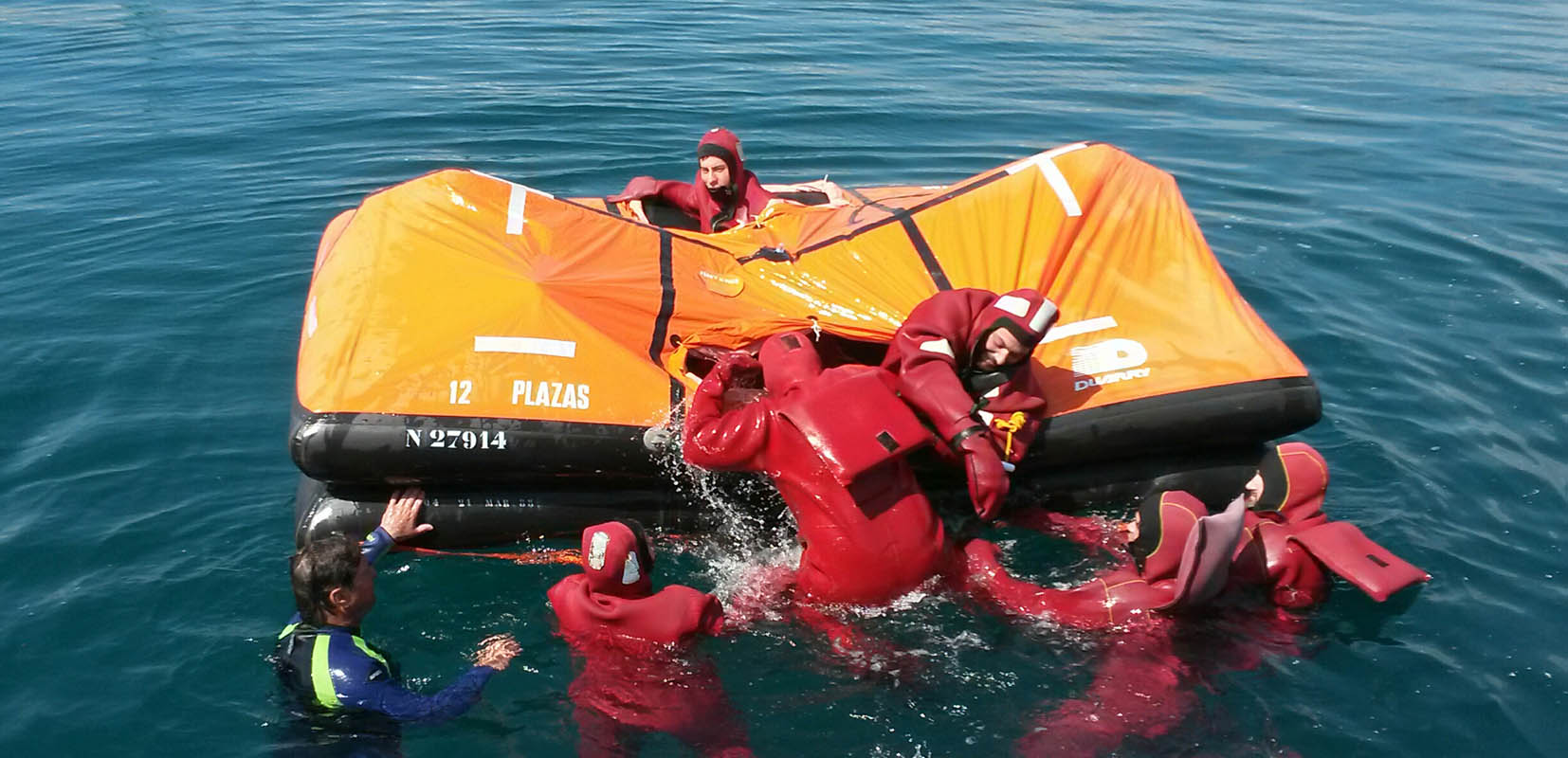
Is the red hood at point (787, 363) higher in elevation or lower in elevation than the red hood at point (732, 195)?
lower

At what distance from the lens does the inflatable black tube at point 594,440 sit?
207 inches

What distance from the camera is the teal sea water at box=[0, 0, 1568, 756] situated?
15.9 feet

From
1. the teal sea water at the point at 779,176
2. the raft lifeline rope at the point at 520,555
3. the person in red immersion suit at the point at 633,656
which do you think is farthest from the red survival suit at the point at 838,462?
the raft lifeline rope at the point at 520,555

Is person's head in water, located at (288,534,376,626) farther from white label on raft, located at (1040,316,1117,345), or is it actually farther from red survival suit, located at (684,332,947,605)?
white label on raft, located at (1040,316,1117,345)

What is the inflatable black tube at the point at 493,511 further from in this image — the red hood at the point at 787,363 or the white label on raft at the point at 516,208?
the white label on raft at the point at 516,208

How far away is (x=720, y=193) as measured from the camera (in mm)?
7805

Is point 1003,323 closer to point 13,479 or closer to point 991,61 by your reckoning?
point 13,479

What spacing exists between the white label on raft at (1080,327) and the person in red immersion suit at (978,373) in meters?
0.44

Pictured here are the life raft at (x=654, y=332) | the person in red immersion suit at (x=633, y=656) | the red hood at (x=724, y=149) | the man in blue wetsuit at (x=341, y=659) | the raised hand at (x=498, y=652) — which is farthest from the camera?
the red hood at (x=724, y=149)

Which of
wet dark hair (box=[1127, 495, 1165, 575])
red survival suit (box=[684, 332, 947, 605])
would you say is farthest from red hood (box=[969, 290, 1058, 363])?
wet dark hair (box=[1127, 495, 1165, 575])

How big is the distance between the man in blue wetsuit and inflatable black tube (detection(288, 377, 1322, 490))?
940 mm

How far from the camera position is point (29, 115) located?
1285 centimetres

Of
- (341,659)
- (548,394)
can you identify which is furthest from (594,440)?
(341,659)

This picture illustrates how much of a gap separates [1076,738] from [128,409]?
5674 mm
